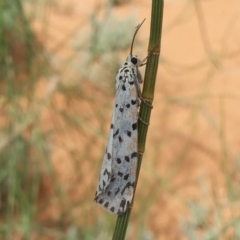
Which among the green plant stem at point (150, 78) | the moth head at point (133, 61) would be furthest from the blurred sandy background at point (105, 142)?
the green plant stem at point (150, 78)

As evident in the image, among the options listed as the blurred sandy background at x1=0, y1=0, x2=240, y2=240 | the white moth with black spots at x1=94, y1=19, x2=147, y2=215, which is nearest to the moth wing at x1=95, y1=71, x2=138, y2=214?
the white moth with black spots at x1=94, y1=19, x2=147, y2=215

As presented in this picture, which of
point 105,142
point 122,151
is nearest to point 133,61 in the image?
point 122,151

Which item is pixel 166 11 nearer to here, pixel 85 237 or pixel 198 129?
pixel 198 129

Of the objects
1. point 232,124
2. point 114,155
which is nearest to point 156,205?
point 232,124

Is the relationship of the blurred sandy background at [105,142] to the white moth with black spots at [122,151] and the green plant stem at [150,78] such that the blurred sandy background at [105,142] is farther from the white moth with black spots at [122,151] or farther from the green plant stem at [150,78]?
the green plant stem at [150,78]

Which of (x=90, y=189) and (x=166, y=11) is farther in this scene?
(x=166, y=11)

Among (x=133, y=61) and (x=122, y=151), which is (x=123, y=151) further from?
(x=133, y=61)
